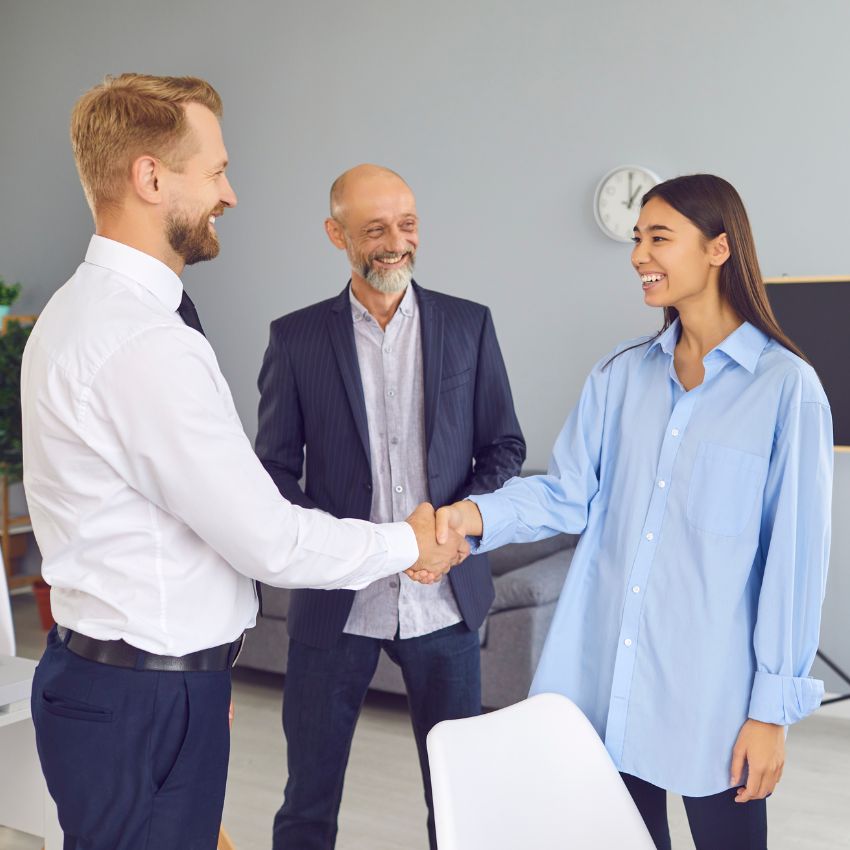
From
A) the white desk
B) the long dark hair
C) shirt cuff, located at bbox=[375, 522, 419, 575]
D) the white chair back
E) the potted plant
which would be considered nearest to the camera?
the white chair back

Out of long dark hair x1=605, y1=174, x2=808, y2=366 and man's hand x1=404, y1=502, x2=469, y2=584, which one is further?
man's hand x1=404, y1=502, x2=469, y2=584

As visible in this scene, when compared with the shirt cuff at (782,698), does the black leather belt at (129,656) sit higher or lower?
higher

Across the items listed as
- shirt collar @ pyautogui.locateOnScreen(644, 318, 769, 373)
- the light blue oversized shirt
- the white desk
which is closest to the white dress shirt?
the light blue oversized shirt

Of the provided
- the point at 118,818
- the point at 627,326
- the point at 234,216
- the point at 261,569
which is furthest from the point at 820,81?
the point at 118,818

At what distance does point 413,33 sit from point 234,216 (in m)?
1.47

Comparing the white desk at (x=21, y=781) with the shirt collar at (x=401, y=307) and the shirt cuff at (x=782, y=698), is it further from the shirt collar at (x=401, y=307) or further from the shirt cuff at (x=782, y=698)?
the shirt cuff at (x=782, y=698)

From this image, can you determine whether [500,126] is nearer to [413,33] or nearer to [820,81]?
[413,33]

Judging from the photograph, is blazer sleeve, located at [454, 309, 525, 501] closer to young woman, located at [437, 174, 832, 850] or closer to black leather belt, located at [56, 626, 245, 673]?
young woman, located at [437, 174, 832, 850]

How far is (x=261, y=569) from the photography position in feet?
5.03

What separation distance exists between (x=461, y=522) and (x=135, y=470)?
656 millimetres

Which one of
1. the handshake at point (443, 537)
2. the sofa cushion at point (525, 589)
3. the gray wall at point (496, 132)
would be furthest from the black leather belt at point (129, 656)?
the gray wall at point (496, 132)

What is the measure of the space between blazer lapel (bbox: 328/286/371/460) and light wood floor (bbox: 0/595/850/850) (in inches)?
56.7

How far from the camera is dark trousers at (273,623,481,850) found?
2.12 metres

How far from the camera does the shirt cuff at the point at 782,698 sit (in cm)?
149
